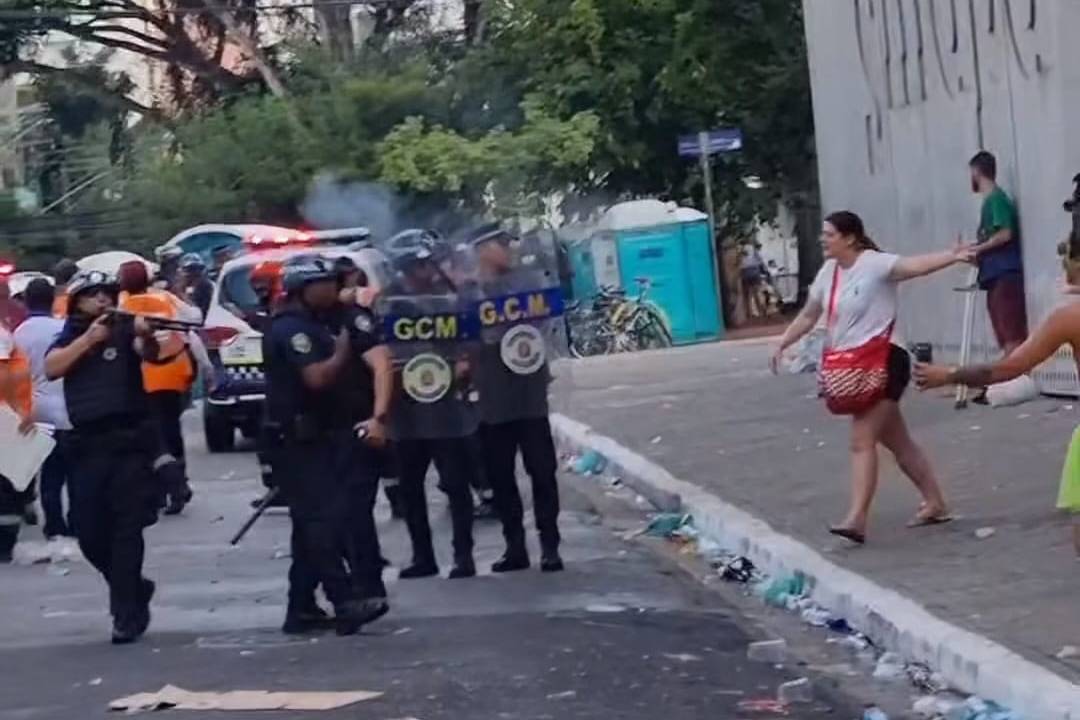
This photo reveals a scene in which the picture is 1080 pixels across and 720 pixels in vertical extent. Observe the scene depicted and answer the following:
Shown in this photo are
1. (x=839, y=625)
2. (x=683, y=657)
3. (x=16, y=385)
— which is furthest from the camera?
(x=16, y=385)

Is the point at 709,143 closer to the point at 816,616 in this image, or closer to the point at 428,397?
the point at 428,397

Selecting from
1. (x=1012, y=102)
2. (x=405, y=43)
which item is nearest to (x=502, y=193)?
(x=405, y=43)

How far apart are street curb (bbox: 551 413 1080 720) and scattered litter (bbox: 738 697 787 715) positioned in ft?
2.31

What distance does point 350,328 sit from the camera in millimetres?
11352

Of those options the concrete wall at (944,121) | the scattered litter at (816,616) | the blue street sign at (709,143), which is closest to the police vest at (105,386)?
the scattered litter at (816,616)

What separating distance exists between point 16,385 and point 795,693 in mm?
7168

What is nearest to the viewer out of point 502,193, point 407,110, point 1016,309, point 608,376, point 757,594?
point 757,594

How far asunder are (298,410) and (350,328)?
493mm

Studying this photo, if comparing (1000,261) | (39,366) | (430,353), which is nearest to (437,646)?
(430,353)

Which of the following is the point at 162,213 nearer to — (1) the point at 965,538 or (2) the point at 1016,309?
(2) the point at 1016,309

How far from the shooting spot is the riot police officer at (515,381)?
1312cm

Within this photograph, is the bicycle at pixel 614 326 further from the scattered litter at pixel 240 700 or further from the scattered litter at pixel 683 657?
the scattered litter at pixel 240 700

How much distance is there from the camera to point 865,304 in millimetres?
12023

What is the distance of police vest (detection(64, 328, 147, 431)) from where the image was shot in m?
11.5
